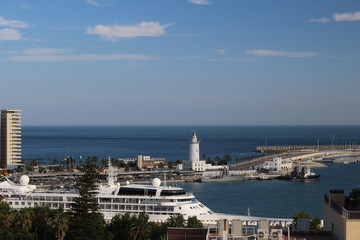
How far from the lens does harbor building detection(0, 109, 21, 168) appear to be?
8812 centimetres

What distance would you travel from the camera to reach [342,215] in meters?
11.8

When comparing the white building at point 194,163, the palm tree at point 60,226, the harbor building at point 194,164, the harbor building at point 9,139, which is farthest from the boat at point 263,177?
the palm tree at point 60,226

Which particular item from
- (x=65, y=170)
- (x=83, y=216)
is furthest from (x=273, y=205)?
(x=65, y=170)

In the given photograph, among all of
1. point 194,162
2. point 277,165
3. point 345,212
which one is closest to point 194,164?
point 194,162

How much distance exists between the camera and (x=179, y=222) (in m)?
29.1

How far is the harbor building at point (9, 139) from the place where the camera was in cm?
8812

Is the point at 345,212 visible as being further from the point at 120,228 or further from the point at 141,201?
the point at 141,201

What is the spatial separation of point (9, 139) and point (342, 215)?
8215cm

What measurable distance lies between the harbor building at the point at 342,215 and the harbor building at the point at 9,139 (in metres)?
79.5

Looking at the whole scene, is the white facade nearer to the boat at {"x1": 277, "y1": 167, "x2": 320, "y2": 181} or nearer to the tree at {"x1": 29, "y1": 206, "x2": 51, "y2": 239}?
the boat at {"x1": 277, "y1": 167, "x2": 320, "y2": 181}

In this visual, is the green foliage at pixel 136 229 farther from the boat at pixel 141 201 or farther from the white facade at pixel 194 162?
the white facade at pixel 194 162

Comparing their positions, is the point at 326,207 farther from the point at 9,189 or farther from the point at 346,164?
the point at 346,164

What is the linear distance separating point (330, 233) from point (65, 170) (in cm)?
7259

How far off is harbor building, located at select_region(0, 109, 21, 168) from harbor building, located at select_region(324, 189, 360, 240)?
7951cm
